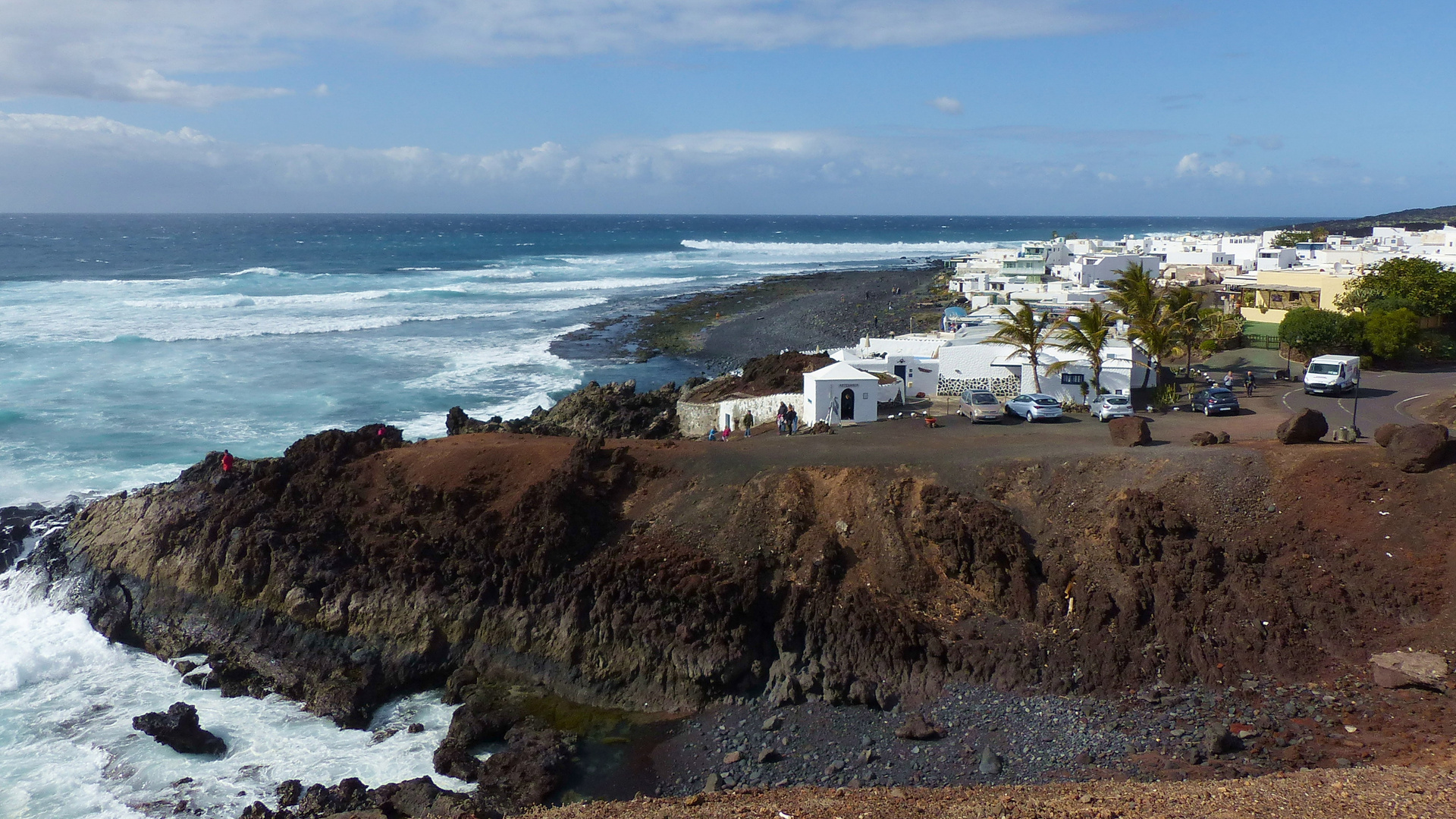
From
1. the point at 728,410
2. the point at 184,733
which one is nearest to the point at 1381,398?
the point at 728,410

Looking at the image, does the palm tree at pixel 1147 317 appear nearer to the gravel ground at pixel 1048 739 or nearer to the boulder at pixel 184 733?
the gravel ground at pixel 1048 739

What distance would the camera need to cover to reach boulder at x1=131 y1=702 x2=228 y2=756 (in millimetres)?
18391

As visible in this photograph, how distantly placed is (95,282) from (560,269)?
45978 millimetres

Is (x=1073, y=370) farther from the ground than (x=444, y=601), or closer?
farther from the ground

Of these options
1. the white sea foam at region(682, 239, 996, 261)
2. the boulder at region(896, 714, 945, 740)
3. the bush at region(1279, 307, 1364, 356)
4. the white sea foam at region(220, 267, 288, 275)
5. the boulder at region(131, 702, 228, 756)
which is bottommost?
the boulder at region(131, 702, 228, 756)

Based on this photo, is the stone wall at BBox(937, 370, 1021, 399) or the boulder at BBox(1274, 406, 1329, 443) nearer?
the boulder at BBox(1274, 406, 1329, 443)

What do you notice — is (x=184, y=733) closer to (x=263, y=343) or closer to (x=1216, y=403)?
(x=1216, y=403)

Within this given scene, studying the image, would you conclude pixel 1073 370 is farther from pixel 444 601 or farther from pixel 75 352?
pixel 75 352

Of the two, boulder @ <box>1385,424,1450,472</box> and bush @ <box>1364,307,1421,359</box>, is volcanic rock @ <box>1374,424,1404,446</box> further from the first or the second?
bush @ <box>1364,307,1421,359</box>

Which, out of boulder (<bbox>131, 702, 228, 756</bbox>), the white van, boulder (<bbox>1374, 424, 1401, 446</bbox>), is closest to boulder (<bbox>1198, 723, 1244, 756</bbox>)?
boulder (<bbox>1374, 424, 1401, 446</bbox>)

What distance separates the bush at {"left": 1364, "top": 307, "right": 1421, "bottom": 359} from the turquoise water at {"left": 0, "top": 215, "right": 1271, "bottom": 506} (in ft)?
106

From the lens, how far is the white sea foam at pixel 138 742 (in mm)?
17203

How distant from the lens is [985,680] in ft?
61.1

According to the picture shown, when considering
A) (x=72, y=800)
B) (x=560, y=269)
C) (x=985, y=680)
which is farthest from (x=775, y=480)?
(x=560, y=269)
